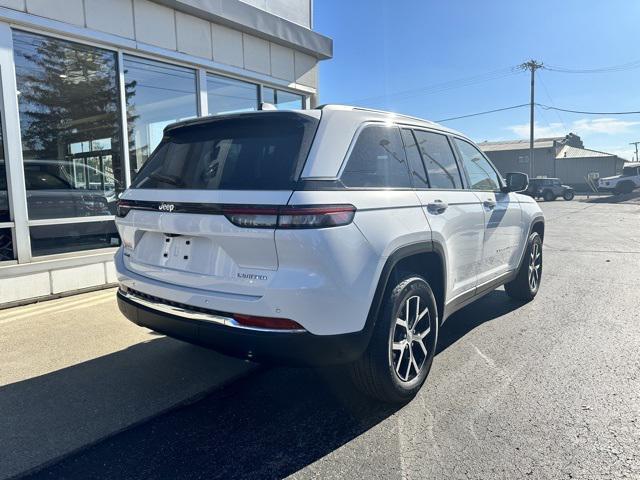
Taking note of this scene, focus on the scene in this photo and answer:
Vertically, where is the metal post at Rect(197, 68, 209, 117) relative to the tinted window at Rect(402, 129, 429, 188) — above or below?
above

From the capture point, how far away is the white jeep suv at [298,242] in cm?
256

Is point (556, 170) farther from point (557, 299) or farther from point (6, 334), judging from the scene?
point (6, 334)

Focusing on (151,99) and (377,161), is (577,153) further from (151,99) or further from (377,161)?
(377,161)

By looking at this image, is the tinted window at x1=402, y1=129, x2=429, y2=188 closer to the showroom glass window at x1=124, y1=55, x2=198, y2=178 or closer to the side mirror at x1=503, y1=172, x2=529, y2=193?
the side mirror at x1=503, y1=172, x2=529, y2=193

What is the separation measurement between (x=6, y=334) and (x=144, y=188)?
2.51 m

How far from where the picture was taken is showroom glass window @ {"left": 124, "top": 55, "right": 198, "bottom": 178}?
22.8ft

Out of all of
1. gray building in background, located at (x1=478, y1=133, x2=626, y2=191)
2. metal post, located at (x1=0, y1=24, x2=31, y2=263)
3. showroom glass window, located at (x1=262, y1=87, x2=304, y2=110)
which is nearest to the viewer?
metal post, located at (x1=0, y1=24, x2=31, y2=263)

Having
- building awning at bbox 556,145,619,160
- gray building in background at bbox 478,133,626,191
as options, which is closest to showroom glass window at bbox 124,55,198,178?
gray building in background at bbox 478,133,626,191

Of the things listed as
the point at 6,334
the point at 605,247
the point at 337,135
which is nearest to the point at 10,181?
the point at 6,334

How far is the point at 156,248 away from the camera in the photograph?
3082 mm

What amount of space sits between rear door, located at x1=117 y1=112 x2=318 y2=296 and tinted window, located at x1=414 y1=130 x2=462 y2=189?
1270 mm

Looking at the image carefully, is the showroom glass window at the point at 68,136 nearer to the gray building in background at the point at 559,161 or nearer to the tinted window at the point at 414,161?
the tinted window at the point at 414,161

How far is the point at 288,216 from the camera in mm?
2516

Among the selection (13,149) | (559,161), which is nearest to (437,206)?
(13,149)
